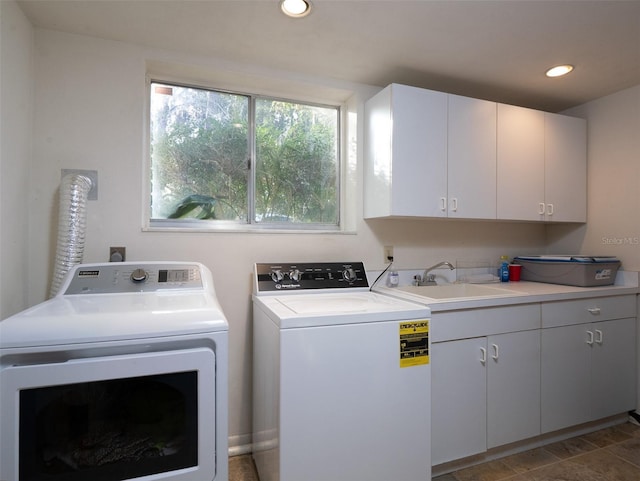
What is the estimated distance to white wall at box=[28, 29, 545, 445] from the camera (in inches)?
64.2

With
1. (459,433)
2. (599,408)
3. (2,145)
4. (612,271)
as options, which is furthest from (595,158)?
(2,145)

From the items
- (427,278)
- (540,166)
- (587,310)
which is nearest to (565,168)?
(540,166)

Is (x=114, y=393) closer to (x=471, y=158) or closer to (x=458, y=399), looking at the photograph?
(x=458, y=399)

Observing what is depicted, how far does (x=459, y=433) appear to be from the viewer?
172 centimetres

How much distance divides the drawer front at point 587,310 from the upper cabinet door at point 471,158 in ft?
2.14

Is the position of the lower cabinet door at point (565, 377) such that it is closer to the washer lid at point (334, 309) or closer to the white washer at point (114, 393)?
the washer lid at point (334, 309)

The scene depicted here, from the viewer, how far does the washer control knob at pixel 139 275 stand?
1.49 metres

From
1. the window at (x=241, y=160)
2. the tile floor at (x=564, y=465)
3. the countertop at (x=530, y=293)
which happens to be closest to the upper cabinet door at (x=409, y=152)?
the window at (x=241, y=160)

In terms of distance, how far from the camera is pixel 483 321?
5.77 feet

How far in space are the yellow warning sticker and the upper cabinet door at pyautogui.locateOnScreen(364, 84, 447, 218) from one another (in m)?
0.68

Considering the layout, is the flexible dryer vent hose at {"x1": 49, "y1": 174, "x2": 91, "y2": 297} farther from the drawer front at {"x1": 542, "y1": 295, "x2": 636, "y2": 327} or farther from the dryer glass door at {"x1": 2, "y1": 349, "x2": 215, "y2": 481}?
the drawer front at {"x1": 542, "y1": 295, "x2": 636, "y2": 327}

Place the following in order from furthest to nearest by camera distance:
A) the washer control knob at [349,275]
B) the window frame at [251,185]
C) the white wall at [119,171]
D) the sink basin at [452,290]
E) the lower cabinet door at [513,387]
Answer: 1. the sink basin at [452,290]
2. the washer control knob at [349,275]
3. the window frame at [251,185]
4. the lower cabinet door at [513,387]
5. the white wall at [119,171]

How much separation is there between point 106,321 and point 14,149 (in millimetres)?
1025

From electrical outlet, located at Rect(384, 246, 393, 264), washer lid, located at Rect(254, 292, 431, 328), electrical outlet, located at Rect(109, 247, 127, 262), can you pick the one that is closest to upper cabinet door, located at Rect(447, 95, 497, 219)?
electrical outlet, located at Rect(384, 246, 393, 264)
